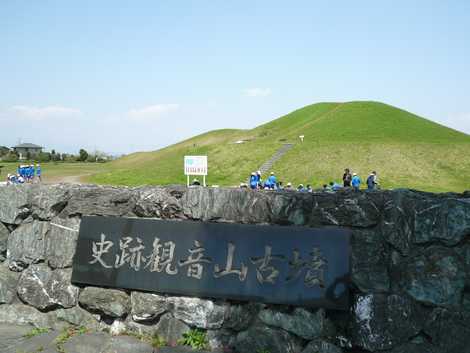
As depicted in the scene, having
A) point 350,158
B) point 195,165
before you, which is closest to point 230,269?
point 195,165

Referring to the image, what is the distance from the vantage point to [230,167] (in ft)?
123

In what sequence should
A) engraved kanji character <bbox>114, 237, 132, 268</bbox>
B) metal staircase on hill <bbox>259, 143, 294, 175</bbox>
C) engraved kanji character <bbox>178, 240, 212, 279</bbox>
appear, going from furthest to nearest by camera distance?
metal staircase on hill <bbox>259, 143, 294, 175</bbox> → engraved kanji character <bbox>114, 237, 132, 268</bbox> → engraved kanji character <bbox>178, 240, 212, 279</bbox>

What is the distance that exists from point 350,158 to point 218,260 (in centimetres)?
3357

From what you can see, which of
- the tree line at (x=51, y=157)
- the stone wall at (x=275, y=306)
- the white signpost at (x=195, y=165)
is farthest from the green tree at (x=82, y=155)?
the stone wall at (x=275, y=306)

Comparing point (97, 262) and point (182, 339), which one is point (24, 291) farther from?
point (182, 339)

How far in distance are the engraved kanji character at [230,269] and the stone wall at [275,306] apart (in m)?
0.25

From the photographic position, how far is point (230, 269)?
393cm

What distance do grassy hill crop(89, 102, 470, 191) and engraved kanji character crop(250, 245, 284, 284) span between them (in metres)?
27.8

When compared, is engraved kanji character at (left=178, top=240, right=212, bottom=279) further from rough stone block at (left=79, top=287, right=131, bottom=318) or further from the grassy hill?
the grassy hill

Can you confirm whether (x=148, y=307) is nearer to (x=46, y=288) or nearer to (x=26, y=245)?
(x=46, y=288)

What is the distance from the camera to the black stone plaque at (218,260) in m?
3.65

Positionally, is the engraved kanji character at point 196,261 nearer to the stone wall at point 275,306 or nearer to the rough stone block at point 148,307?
the stone wall at point 275,306

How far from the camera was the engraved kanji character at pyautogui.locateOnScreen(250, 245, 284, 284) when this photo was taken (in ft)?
12.5

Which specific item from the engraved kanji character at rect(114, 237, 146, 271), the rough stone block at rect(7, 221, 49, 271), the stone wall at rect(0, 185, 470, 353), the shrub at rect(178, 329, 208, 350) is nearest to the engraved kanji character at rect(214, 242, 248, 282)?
the stone wall at rect(0, 185, 470, 353)
